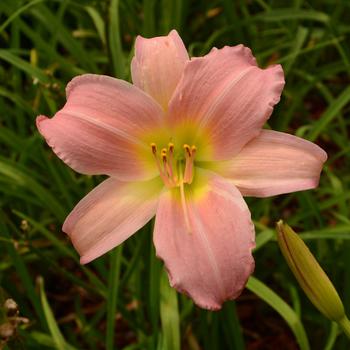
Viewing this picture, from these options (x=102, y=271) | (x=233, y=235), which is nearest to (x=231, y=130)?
(x=233, y=235)

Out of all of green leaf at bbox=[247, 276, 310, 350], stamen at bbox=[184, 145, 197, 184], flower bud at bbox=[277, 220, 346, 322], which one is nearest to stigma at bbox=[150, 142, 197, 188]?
stamen at bbox=[184, 145, 197, 184]

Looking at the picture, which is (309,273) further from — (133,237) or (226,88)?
(133,237)

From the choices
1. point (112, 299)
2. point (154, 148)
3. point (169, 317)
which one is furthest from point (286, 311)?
point (154, 148)

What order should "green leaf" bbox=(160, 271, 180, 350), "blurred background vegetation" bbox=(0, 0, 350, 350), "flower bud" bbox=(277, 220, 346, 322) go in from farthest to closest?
"blurred background vegetation" bbox=(0, 0, 350, 350) < "green leaf" bbox=(160, 271, 180, 350) < "flower bud" bbox=(277, 220, 346, 322)

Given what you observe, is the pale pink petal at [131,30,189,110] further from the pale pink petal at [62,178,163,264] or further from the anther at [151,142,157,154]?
the pale pink petal at [62,178,163,264]

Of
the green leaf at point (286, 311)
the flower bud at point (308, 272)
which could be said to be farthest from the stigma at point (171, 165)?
the green leaf at point (286, 311)

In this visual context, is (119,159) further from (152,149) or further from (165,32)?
(165,32)
